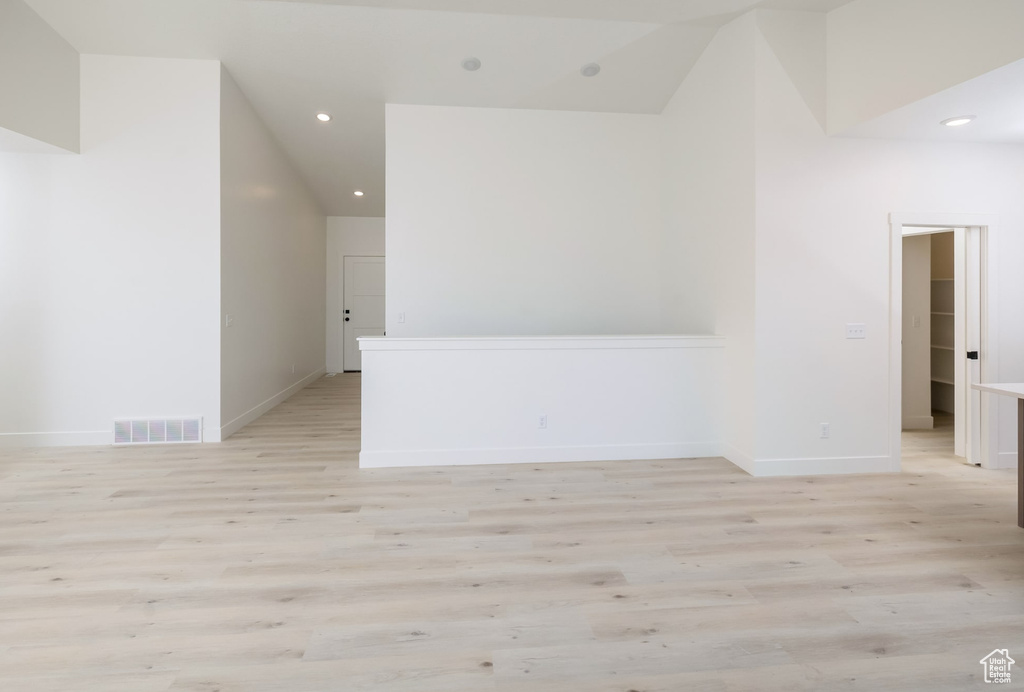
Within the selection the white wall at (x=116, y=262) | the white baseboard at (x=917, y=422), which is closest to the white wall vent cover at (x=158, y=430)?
the white wall at (x=116, y=262)

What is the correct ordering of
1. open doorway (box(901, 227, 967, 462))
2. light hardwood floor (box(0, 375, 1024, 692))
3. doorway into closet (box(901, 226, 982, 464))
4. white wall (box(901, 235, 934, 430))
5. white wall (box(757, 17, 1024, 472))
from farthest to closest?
white wall (box(901, 235, 934, 430)) < open doorway (box(901, 227, 967, 462)) < doorway into closet (box(901, 226, 982, 464)) < white wall (box(757, 17, 1024, 472)) < light hardwood floor (box(0, 375, 1024, 692))

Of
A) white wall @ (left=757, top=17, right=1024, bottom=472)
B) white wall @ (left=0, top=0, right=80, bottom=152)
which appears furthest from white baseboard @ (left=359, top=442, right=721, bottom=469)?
white wall @ (left=0, top=0, right=80, bottom=152)

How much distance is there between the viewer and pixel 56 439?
497cm

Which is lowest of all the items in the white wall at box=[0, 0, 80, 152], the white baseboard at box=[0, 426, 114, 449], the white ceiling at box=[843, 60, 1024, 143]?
the white baseboard at box=[0, 426, 114, 449]

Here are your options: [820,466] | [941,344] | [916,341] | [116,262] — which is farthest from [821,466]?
[116,262]

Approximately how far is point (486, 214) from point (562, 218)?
2.60ft

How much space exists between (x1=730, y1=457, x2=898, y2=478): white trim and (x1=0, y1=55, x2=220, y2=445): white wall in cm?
471

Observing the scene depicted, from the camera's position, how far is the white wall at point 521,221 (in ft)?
18.4

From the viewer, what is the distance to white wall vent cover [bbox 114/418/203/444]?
5.02 metres

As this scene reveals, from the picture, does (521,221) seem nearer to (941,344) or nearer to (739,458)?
(739,458)

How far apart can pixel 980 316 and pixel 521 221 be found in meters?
3.98

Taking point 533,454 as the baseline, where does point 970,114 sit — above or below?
above

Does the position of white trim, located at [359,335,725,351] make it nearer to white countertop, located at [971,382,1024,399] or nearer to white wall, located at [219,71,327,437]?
white countertop, located at [971,382,1024,399]

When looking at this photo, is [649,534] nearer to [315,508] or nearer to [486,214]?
[315,508]
